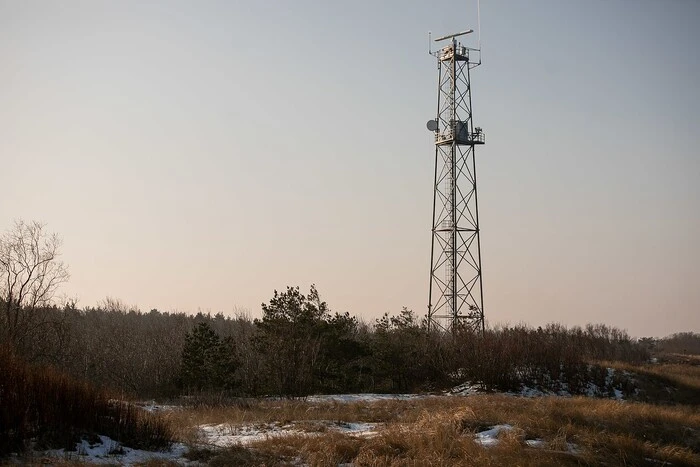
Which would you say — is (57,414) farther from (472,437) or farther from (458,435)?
(472,437)

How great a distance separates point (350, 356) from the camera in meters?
33.1

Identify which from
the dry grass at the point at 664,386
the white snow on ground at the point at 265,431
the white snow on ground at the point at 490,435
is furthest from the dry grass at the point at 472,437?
the dry grass at the point at 664,386

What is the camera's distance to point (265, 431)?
16.9 metres

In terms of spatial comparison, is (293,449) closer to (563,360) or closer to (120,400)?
(120,400)

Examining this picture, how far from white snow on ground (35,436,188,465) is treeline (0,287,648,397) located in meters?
13.8

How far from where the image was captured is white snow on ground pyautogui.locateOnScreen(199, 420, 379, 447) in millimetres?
15711

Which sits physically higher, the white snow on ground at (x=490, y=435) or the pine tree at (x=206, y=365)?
the pine tree at (x=206, y=365)

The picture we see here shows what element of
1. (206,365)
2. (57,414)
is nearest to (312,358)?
(206,365)

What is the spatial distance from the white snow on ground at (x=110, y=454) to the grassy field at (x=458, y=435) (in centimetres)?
48

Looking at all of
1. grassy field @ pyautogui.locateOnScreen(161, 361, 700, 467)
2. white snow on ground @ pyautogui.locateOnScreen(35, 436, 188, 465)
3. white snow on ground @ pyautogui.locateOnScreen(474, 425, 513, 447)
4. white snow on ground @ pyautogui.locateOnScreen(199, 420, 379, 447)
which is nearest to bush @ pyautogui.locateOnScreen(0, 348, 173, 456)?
white snow on ground @ pyautogui.locateOnScreen(35, 436, 188, 465)

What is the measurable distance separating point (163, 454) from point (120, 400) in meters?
2.43

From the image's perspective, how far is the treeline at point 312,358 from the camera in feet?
99.2

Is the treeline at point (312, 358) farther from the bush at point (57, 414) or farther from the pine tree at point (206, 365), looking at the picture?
the bush at point (57, 414)

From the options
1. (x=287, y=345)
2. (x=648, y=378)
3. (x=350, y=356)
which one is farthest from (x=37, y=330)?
(x=648, y=378)
